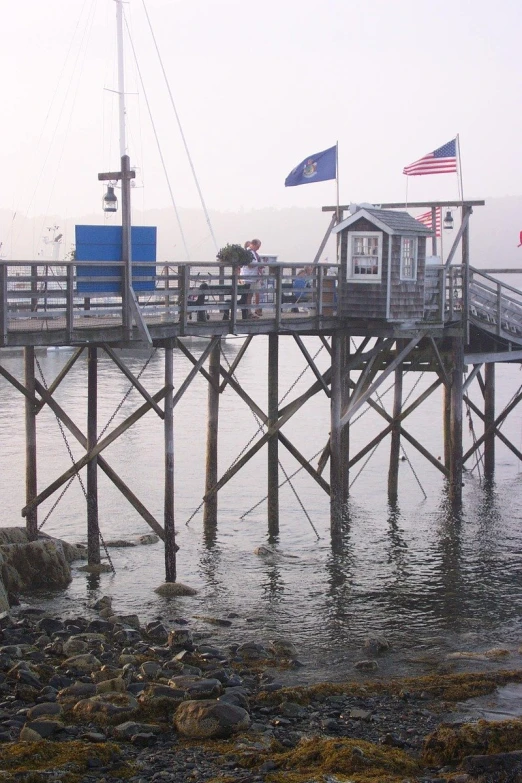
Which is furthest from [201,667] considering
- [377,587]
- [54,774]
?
[377,587]

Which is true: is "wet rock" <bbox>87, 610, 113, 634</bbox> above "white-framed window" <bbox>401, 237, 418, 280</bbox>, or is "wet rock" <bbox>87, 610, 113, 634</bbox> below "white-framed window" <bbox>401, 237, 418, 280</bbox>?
below

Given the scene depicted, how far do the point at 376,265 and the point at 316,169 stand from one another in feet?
9.40

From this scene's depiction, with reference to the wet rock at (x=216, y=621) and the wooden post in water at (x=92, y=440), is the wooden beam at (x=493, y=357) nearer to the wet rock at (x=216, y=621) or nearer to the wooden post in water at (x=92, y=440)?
the wooden post in water at (x=92, y=440)

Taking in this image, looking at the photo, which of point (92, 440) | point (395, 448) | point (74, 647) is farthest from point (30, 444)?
point (395, 448)

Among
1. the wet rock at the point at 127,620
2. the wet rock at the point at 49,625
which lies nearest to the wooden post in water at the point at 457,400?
the wet rock at the point at 127,620

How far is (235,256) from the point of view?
18500 millimetres

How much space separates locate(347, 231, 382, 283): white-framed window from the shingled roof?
0.24 metres

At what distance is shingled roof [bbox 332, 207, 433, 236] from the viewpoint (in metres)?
19.8

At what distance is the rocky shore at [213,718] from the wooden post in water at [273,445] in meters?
7.43

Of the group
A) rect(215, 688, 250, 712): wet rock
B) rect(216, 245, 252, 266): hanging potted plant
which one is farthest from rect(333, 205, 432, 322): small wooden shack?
rect(215, 688, 250, 712): wet rock

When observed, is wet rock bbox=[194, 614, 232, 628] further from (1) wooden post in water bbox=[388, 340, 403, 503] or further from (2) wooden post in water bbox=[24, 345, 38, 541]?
(1) wooden post in water bbox=[388, 340, 403, 503]

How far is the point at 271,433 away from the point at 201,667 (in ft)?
27.6

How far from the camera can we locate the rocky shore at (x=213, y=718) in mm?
9859

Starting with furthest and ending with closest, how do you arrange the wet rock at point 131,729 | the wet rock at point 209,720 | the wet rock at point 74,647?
the wet rock at point 74,647, the wet rock at point 209,720, the wet rock at point 131,729
